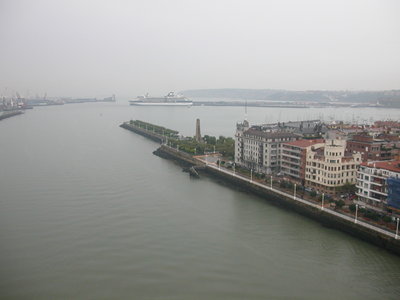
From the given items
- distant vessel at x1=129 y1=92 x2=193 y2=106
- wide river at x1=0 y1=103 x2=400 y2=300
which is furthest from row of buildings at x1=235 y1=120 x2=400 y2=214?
distant vessel at x1=129 y1=92 x2=193 y2=106

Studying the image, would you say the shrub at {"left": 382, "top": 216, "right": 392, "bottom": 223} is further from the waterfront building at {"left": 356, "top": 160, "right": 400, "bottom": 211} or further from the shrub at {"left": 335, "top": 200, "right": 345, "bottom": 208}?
the shrub at {"left": 335, "top": 200, "right": 345, "bottom": 208}

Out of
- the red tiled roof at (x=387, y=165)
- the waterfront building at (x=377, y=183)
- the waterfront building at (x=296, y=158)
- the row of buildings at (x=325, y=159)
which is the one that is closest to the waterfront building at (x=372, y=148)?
the row of buildings at (x=325, y=159)

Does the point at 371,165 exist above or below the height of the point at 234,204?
above

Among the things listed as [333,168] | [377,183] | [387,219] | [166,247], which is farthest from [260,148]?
[166,247]

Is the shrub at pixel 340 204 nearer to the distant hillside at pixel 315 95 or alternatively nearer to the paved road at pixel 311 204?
the paved road at pixel 311 204

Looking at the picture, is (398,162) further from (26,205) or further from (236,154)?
(26,205)

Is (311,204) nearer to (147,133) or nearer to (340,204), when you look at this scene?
(340,204)

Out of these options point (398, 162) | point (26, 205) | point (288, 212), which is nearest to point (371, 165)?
point (398, 162)
